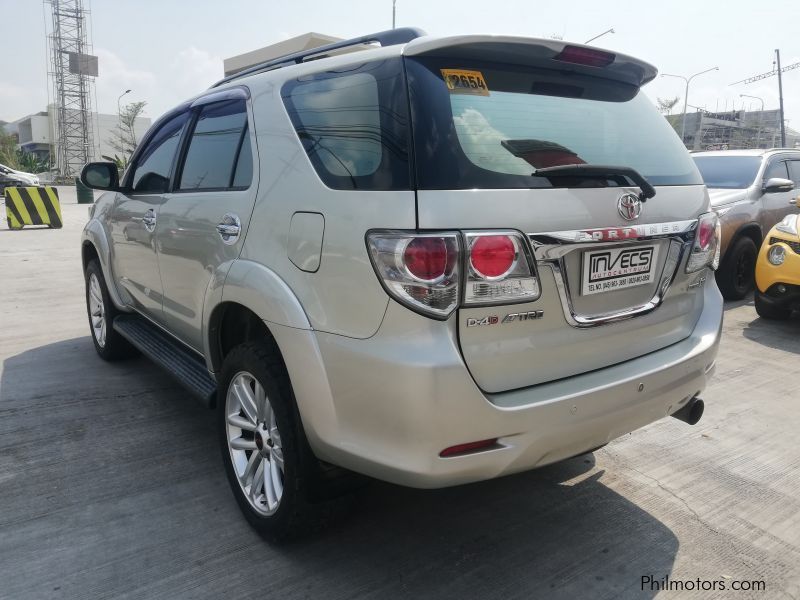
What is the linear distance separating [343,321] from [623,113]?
57.9 inches

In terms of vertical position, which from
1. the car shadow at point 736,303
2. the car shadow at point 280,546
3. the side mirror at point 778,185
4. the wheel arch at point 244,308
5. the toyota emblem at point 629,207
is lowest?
the car shadow at point 280,546

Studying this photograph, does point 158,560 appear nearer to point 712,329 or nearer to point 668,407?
point 668,407

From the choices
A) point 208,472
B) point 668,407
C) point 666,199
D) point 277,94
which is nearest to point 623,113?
point 666,199

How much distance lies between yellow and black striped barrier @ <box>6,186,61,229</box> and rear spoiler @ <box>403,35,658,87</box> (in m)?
14.7

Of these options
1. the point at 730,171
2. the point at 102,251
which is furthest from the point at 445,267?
the point at 730,171

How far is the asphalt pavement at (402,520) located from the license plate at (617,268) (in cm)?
107

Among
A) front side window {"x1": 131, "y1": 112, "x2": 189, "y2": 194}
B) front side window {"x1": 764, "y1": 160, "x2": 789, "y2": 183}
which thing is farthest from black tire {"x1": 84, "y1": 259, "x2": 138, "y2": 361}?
front side window {"x1": 764, "y1": 160, "x2": 789, "y2": 183}

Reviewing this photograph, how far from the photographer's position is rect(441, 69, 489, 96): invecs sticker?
6.75ft

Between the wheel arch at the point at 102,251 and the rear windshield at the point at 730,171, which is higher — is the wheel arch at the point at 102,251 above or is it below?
below

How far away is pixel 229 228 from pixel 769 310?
5468mm

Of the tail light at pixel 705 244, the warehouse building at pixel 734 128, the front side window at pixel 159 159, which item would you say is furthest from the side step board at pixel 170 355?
the warehouse building at pixel 734 128

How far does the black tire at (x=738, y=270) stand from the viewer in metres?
6.84

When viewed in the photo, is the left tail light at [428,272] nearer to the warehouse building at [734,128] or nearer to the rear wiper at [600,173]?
the rear wiper at [600,173]

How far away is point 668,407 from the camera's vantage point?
240 centimetres
